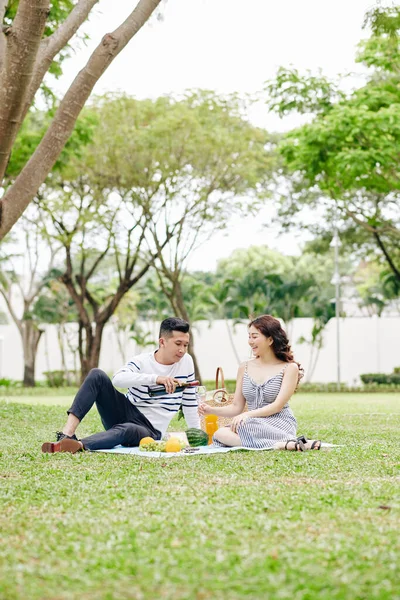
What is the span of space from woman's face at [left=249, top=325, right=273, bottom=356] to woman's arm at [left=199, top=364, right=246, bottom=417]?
0.21 meters

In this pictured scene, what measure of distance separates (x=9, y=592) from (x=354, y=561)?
3.72 feet

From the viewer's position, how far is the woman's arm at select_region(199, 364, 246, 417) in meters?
6.72

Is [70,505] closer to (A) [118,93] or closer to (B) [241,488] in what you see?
(B) [241,488]

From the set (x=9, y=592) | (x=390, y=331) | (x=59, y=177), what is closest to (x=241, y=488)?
(x=9, y=592)

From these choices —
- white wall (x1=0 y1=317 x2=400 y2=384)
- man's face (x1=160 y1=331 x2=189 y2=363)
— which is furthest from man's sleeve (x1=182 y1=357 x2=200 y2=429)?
white wall (x1=0 y1=317 x2=400 y2=384)

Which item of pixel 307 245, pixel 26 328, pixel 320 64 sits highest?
pixel 320 64

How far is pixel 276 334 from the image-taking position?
655cm

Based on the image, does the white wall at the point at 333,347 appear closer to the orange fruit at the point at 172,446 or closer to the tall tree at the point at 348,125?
the tall tree at the point at 348,125

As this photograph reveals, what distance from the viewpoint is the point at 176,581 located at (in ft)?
8.82

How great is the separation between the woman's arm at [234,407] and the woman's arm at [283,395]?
0.32 metres

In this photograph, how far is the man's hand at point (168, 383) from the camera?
20.1ft

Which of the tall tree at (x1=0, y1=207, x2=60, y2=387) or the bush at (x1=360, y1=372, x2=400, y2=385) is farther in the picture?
the tall tree at (x1=0, y1=207, x2=60, y2=387)

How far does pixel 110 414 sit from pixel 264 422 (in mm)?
1189

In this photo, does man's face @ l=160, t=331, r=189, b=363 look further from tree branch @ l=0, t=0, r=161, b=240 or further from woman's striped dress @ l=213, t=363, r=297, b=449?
tree branch @ l=0, t=0, r=161, b=240
